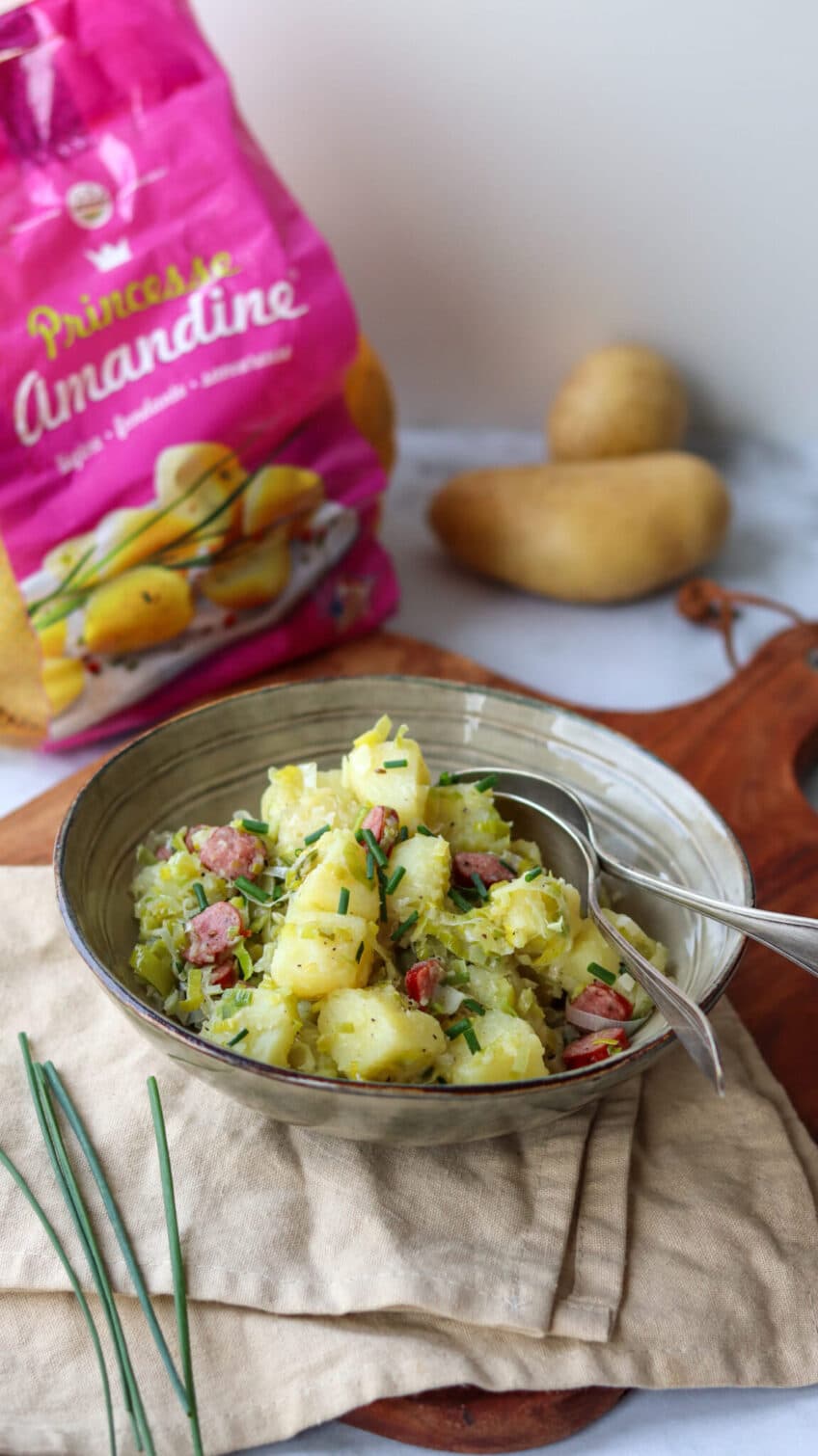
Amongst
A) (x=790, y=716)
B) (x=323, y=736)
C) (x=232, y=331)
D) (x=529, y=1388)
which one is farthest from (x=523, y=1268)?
(x=232, y=331)

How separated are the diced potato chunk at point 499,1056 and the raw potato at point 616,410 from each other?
1.37m

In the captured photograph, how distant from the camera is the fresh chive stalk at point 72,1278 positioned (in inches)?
33.7

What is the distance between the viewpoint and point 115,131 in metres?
1.52

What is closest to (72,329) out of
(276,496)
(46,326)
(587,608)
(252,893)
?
(46,326)

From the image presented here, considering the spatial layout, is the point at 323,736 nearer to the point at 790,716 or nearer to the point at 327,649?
the point at 327,649

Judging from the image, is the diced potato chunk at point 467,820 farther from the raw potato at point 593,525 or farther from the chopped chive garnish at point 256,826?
the raw potato at point 593,525

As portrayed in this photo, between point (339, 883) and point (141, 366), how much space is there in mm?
842

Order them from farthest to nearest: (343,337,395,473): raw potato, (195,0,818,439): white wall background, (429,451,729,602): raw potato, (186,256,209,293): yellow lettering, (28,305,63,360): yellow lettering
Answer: (195,0,818,439): white wall background
(429,451,729,602): raw potato
(343,337,395,473): raw potato
(186,256,209,293): yellow lettering
(28,305,63,360): yellow lettering

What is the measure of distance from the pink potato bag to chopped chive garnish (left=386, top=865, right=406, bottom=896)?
67 centimetres

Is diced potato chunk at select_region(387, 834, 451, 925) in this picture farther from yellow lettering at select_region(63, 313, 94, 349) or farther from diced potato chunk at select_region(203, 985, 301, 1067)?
yellow lettering at select_region(63, 313, 94, 349)

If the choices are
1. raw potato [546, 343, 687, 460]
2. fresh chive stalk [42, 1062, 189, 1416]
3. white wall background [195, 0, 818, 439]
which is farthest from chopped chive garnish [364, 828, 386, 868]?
white wall background [195, 0, 818, 439]

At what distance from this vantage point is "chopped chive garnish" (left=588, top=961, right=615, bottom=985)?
102 centimetres

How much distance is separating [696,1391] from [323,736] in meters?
0.68

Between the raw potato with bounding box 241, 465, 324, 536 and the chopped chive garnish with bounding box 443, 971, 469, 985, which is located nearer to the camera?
the chopped chive garnish with bounding box 443, 971, 469, 985
